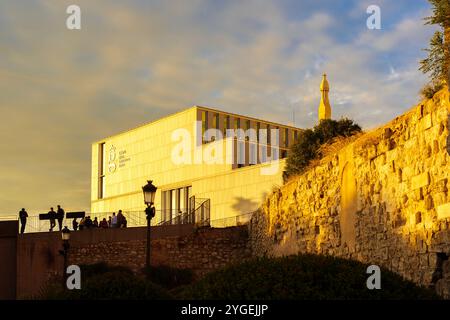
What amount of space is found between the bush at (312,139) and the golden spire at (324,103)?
51.0 feet

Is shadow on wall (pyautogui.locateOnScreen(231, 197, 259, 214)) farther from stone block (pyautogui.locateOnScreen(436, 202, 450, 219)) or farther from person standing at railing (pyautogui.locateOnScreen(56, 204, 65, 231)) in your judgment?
stone block (pyautogui.locateOnScreen(436, 202, 450, 219))

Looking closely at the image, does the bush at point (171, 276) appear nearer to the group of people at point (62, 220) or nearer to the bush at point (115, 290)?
the group of people at point (62, 220)

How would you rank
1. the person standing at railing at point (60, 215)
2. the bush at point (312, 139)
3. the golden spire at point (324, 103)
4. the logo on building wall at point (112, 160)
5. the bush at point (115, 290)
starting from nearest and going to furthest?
the bush at point (115, 290)
the bush at point (312, 139)
the person standing at railing at point (60, 215)
the golden spire at point (324, 103)
the logo on building wall at point (112, 160)

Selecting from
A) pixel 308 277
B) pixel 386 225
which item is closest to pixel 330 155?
pixel 386 225

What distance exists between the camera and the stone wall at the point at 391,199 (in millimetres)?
11617

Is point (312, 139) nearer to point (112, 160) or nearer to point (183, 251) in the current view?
point (183, 251)

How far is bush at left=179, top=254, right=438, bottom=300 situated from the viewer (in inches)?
294

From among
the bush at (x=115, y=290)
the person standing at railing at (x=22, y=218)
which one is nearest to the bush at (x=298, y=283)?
the bush at (x=115, y=290)

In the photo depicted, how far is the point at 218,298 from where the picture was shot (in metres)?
7.47

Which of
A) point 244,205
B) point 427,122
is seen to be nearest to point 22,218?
point 244,205

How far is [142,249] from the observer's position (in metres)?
34.9

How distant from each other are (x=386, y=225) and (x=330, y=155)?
4548 mm

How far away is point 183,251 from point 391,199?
71.1 ft

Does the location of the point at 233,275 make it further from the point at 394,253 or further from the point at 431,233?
the point at 394,253
